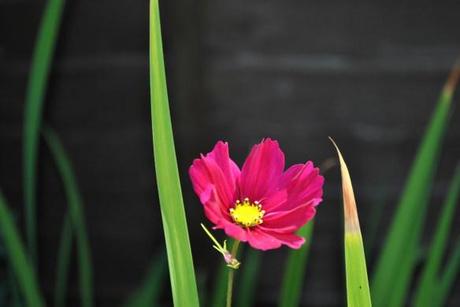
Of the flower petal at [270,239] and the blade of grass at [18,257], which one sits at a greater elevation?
the flower petal at [270,239]

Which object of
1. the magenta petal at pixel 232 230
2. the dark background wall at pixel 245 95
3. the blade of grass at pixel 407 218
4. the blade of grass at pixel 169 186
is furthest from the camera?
the dark background wall at pixel 245 95

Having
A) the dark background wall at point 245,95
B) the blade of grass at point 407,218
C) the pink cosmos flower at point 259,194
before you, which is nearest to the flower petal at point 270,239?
the pink cosmos flower at point 259,194

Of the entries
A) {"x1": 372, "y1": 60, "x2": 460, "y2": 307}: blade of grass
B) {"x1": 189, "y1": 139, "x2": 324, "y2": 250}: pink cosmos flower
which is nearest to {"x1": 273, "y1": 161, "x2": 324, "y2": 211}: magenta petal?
{"x1": 189, "y1": 139, "x2": 324, "y2": 250}: pink cosmos flower

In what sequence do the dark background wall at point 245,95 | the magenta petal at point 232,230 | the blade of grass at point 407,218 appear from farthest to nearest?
the dark background wall at point 245,95, the blade of grass at point 407,218, the magenta petal at point 232,230

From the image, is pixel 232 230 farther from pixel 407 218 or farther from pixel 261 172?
pixel 407 218

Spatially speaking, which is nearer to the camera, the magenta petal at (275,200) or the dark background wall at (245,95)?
the magenta petal at (275,200)

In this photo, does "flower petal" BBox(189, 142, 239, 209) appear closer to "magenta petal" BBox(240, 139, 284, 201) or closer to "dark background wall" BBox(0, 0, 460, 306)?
"magenta petal" BBox(240, 139, 284, 201)

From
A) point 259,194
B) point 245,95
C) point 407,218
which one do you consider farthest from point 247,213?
point 245,95

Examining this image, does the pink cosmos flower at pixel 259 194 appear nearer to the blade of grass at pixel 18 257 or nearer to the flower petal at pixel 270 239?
the flower petal at pixel 270 239
